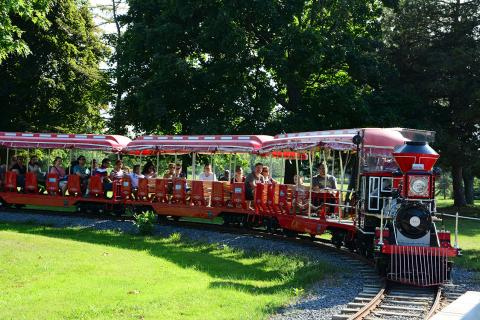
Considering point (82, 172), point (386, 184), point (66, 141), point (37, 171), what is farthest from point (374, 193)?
point (37, 171)

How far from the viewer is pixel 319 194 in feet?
57.1

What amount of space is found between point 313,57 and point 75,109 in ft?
52.7

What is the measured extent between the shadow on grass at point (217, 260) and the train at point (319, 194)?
159 cm

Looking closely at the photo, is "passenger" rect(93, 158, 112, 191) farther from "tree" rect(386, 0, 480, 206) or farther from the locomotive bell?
Answer: "tree" rect(386, 0, 480, 206)

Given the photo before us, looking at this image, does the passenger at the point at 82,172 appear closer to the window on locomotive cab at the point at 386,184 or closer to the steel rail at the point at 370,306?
the window on locomotive cab at the point at 386,184

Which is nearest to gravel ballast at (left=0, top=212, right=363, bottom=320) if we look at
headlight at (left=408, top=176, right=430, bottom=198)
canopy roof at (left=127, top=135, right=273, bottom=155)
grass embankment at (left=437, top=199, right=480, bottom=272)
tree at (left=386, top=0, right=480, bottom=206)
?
headlight at (left=408, top=176, right=430, bottom=198)

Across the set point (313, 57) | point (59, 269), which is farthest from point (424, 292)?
point (313, 57)

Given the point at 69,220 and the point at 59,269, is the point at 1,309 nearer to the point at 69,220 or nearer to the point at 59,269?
the point at 59,269

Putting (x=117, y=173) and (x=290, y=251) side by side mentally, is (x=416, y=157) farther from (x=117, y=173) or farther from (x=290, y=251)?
(x=117, y=173)

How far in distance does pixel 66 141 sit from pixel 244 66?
9364 millimetres

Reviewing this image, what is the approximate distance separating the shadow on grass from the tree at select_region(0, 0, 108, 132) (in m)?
17.5

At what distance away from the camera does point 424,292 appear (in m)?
11.5

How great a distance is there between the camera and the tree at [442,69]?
103 ft

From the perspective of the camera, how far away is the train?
1218cm
